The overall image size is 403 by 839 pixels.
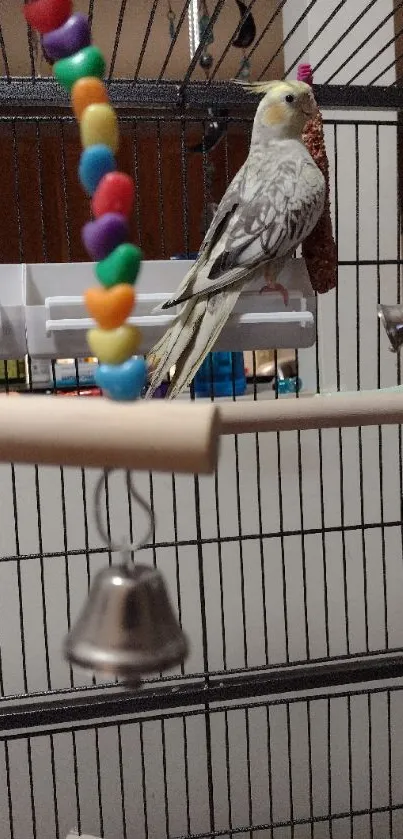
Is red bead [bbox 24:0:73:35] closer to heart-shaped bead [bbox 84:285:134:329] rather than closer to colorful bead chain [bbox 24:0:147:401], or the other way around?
colorful bead chain [bbox 24:0:147:401]

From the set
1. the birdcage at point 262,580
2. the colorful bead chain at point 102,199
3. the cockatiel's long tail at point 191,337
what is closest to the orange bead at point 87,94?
the colorful bead chain at point 102,199

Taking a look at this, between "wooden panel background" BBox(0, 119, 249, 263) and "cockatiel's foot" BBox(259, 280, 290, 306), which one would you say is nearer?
"cockatiel's foot" BBox(259, 280, 290, 306)

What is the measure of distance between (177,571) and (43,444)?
0.86 m

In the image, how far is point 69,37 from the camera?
0.32 m

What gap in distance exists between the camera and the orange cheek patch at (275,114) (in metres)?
0.71

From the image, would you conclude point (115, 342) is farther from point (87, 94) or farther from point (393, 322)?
point (393, 322)

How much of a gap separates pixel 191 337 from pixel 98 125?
1.22ft

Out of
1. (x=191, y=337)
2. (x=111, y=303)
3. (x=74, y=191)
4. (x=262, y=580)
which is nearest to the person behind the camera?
(x=111, y=303)

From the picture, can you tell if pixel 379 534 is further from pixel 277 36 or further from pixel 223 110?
Result: pixel 277 36

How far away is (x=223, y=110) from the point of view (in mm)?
870

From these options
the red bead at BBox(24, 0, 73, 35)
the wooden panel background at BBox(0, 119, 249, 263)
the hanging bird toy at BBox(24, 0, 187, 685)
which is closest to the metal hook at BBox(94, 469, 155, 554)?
the hanging bird toy at BBox(24, 0, 187, 685)

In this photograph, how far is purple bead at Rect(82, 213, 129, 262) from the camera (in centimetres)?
31

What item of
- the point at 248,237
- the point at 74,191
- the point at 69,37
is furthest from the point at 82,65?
the point at 74,191

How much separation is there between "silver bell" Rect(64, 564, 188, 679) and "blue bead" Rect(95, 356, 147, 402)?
111mm
